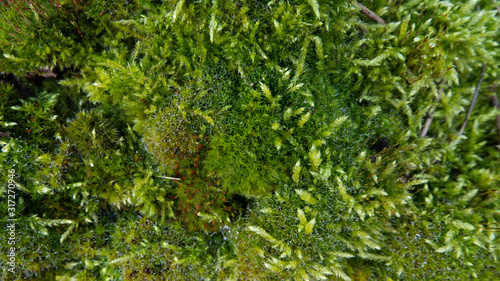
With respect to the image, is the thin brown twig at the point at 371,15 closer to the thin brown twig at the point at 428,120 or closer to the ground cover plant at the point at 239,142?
the ground cover plant at the point at 239,142

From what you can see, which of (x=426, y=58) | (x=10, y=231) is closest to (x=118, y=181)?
(x=10, y=231)

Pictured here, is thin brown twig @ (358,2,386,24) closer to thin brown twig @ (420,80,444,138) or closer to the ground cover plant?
the ground cover plant

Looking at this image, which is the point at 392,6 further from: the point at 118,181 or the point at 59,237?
the point at 59,237

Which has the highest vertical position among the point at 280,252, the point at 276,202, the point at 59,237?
the point at 276,202

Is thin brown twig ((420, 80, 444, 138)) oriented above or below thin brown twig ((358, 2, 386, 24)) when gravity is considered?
below

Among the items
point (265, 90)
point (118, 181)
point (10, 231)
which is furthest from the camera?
point (118, 181)

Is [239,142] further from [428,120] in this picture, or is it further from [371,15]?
[428,120]

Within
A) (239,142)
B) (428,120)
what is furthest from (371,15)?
(239,142)

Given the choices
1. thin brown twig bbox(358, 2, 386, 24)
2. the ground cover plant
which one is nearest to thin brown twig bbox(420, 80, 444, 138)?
the ground cover plant

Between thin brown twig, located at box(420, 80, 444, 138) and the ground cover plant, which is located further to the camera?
thin brown twig, located at box(420, 80, 444, 138)

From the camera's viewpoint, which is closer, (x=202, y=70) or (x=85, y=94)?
(x=202, y=70)
